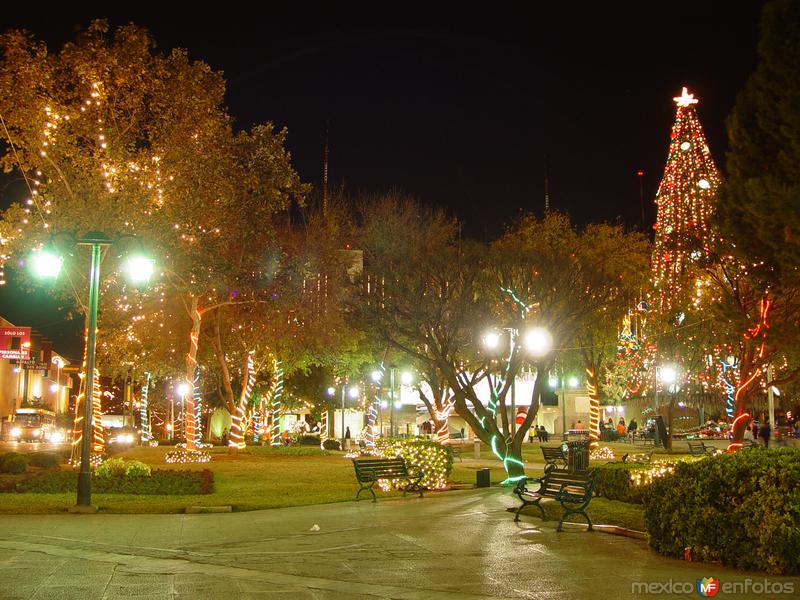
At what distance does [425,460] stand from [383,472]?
2.06 meters

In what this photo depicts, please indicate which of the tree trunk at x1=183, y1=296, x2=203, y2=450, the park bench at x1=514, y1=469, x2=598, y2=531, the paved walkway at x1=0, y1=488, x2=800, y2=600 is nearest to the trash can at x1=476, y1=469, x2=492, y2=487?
the paved walkway at x1=0, y1=488, x2=800, y2=600

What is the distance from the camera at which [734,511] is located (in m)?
10.3

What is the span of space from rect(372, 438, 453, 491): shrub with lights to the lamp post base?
7544mm

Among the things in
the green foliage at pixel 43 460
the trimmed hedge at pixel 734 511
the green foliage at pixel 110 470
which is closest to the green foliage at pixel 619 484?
the trimmed hedge at pixel 734 511

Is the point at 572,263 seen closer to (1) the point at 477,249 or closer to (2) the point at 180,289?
(1) the point at 477,249

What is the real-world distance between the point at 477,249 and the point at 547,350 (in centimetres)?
366

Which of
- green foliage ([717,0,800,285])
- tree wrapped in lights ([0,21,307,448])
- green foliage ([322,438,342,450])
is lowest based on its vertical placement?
green foliage ([322,438,342,450])

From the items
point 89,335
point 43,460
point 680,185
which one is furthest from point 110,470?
point 680,185

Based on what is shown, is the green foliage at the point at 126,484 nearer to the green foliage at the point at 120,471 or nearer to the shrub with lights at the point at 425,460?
the green foliage at the point at 120,471

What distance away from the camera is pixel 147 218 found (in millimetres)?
24734

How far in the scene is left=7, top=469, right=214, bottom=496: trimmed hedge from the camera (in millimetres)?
19984

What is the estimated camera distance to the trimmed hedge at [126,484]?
1998 cm

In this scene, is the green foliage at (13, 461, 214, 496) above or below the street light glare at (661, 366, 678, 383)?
below

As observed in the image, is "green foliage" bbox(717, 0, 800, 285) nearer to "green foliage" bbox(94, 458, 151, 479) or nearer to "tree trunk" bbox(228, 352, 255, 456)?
"green foliage" bbox(94, 458, 151, 479)
